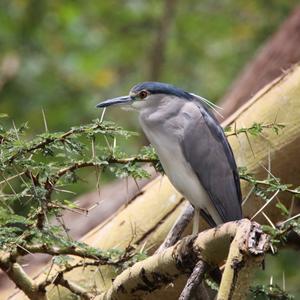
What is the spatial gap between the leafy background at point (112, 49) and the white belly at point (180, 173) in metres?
3.93

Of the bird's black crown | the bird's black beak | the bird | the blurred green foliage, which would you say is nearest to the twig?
the bird

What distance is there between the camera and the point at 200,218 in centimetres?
380

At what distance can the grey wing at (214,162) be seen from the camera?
133 inches

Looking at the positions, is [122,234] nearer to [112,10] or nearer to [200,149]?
[200,149]

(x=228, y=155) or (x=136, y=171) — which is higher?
(x=136, y=171)

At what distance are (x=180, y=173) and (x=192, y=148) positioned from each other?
14 cm

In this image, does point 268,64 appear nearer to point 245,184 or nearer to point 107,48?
point 245,184

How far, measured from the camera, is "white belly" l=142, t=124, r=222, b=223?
337 cm

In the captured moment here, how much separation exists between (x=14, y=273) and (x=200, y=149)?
0.89 meters

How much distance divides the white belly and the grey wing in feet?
0.08

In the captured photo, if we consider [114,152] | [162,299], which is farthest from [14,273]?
[162,299]

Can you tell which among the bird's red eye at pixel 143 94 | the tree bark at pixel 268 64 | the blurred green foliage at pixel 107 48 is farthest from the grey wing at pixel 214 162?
the blurred green foliage at pixel 107 48

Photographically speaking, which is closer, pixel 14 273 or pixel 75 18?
pixel 14 273

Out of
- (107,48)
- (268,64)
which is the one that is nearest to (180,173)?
(268,64)
